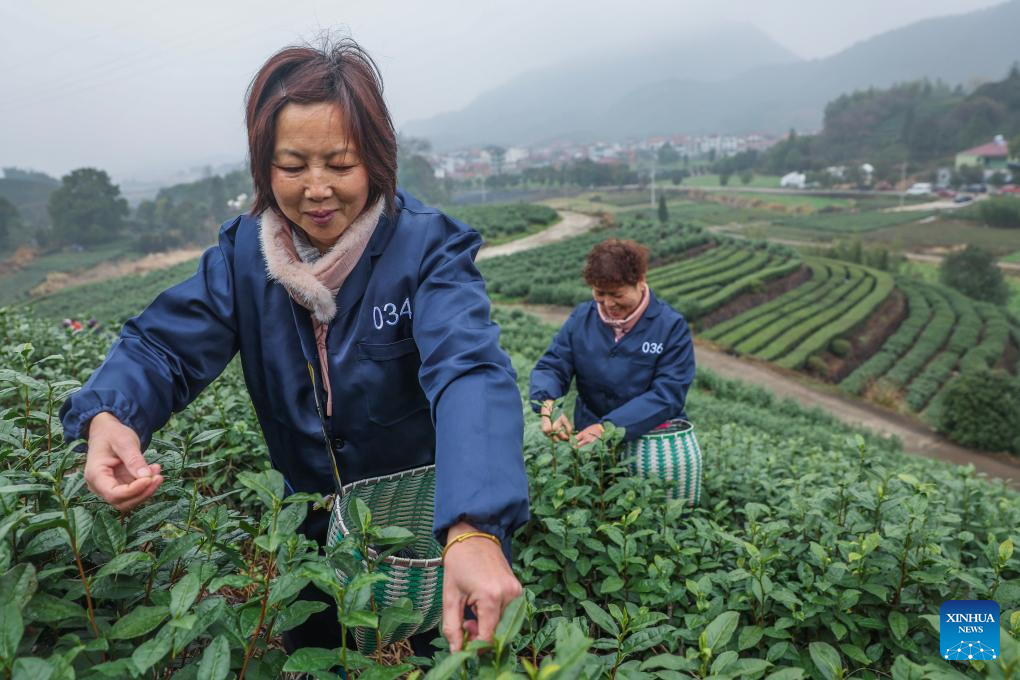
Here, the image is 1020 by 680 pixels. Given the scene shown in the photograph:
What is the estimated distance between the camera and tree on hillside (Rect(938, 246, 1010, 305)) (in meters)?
33.8

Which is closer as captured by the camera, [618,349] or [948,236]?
[618,349]

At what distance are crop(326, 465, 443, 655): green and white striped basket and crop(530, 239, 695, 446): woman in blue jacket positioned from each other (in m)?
1.20

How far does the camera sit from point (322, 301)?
1412 mm

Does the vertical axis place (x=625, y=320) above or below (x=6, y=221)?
below

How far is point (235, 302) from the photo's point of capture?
1.48 metres

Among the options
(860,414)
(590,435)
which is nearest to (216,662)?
(590,435)

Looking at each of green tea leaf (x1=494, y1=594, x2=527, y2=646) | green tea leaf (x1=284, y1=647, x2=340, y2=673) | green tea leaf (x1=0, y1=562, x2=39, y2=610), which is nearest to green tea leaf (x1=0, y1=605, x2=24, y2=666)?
green tea leaf (x1=0, y1=562, x2=39, y2=610)

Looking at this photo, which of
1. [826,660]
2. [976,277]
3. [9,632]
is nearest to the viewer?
[9,632]

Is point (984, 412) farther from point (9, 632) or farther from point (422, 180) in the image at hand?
point (422, 180)

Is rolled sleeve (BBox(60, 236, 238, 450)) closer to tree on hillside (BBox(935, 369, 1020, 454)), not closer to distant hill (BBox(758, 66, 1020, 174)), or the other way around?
tree on hillside (BBox(935, 369, 1020, 454))

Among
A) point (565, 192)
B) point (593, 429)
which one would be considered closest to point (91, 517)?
point (593, 429)

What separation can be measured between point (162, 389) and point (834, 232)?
206ft

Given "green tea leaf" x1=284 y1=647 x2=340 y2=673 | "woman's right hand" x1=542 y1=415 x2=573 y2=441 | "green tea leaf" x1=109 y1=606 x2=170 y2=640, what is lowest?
"woman's right hand" x1=542 y1=415 x2=573 y2=441

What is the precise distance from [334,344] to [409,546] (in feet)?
1.56
